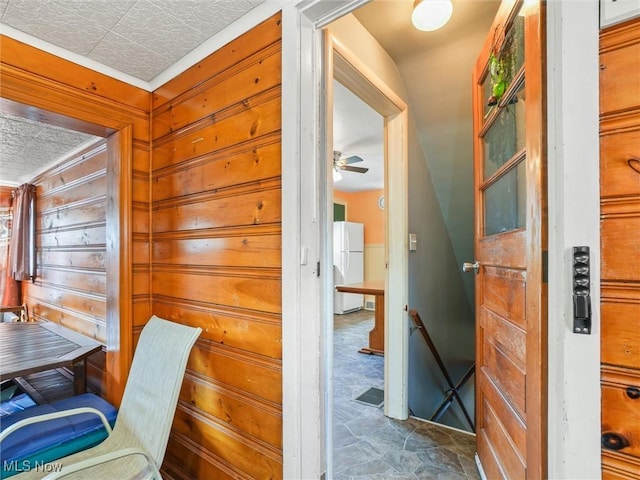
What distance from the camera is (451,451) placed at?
1817 mm

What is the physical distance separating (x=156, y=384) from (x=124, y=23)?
1.66 metres

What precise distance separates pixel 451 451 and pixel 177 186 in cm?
228

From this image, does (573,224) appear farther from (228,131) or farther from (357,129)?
(357,129)

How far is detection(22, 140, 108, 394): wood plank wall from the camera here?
242 centimetres

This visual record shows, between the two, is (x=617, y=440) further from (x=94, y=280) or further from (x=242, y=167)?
(x=94, y=280)

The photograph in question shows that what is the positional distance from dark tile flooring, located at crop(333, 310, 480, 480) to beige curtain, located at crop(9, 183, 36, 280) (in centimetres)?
396

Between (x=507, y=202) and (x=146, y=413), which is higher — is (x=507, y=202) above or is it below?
above

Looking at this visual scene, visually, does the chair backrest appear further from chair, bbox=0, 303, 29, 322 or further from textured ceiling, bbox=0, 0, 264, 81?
chair, bbox=0, 303, 29, 322

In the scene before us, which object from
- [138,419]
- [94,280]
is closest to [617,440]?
[138,419]

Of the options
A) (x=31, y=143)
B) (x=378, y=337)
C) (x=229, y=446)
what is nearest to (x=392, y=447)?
(x=229, y=446)

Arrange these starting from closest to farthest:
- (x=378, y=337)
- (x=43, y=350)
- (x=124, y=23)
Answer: (x=124, y=23) → (x=43, y=350) → (x=378, y=337)

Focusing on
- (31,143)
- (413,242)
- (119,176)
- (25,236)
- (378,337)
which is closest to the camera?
(119,176)

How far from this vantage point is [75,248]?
281 centimetres

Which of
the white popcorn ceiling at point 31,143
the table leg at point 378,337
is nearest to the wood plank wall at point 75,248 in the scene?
the white popcorn ceiling at point 31,143
